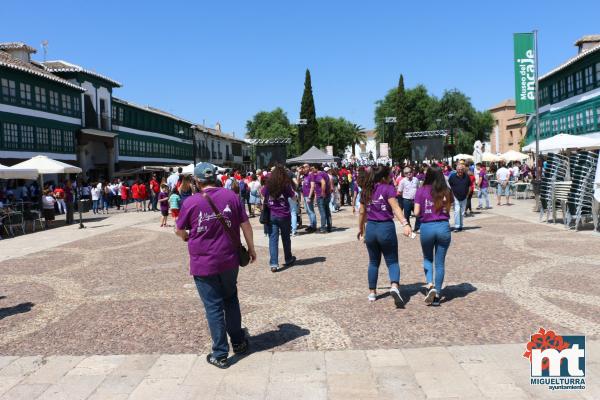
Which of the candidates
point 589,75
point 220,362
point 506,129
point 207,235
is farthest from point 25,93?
point 506,129

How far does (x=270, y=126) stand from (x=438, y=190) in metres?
84.8

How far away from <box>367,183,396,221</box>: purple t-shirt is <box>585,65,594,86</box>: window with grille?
107 feet

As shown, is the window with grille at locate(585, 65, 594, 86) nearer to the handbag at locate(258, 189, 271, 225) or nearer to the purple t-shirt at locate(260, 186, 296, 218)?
the purple t-shirt at locate(260, 186, 296, 218)

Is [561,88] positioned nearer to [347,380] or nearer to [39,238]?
[39,238]

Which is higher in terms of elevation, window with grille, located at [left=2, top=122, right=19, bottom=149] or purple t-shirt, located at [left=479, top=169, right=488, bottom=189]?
window with grille, located at [left=2, top=122, right=19, bottom=149]

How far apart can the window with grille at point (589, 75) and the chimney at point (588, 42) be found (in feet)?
14.1

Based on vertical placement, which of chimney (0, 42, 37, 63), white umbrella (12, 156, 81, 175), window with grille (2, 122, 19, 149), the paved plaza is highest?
chimney (0, 42, 37, 63)

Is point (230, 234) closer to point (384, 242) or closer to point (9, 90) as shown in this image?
point (384, 242)

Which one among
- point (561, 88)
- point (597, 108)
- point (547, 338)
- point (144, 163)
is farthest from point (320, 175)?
point (144, 163)

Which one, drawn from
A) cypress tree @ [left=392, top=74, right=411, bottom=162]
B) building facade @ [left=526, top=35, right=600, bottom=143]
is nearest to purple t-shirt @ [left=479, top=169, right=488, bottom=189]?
building facade @ [left=526, top=35, right=600, bottom=143]

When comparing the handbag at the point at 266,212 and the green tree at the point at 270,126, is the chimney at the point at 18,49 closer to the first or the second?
the handbag at the point at 266,212

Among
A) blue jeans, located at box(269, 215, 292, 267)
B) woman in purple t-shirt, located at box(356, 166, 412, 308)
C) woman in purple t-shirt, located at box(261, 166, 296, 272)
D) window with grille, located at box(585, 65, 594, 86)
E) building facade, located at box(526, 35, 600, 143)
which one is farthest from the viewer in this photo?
window with grille, located at box(585, 65, 594, 86)

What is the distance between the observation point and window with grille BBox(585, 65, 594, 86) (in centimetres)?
3300

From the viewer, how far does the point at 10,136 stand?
28.5 meters
